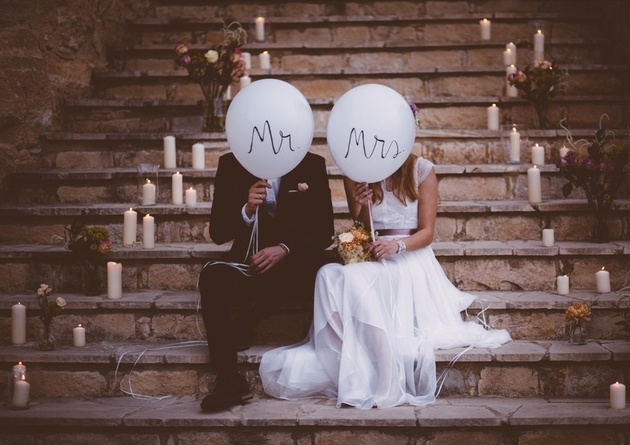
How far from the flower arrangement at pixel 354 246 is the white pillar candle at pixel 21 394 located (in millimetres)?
1641

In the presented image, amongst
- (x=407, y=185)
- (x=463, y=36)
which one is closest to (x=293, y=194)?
(x=407, y=185)

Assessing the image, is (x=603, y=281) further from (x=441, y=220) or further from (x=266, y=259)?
(x=266, y=259)

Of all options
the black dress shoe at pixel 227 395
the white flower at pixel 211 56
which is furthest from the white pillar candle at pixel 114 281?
the white flower at pixel 211 56

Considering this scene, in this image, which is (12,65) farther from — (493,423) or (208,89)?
(493,423)

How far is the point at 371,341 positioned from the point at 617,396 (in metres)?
1.15

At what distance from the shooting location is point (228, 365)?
3.96 metres

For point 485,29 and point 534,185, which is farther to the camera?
point 485,29

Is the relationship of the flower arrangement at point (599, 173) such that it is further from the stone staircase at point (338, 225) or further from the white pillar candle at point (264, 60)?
the white pillar candle at point (264, 60)

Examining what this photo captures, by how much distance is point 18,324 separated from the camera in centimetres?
441

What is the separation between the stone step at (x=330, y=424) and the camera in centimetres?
373

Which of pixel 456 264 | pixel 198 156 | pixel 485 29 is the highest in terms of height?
pixel 485 29

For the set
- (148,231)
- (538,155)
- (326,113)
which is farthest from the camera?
(326,113)

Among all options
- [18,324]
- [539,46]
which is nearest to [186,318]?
[18,324]

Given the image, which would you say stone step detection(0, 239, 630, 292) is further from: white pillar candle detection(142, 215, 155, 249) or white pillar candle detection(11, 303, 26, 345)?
white pillar candle detection(11, 303, 26, 345)
